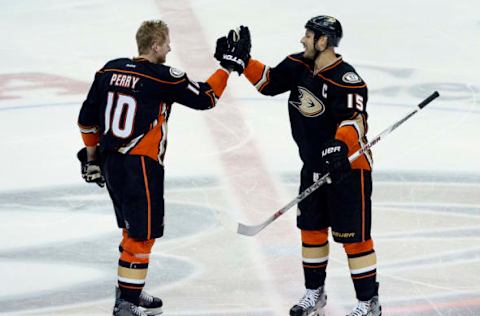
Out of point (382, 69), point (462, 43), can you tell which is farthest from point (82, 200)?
point (462, 43)

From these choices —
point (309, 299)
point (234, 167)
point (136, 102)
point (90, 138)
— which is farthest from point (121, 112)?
point (234, 167)

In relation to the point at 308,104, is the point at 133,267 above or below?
below

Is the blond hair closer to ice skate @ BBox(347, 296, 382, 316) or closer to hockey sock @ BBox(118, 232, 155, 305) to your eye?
hockey sock @ BBox(118, 232, 155, 305)

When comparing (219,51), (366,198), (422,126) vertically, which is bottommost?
(422,126)

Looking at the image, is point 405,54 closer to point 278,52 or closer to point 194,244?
point 278,52

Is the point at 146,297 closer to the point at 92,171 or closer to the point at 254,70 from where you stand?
the point at 92,171

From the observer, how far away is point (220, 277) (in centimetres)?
510

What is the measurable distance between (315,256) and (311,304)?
0.21 metres

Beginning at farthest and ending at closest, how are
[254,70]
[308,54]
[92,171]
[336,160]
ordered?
1. [254,70]
2. [92,171]
3. [308,54]
4. [336,160]

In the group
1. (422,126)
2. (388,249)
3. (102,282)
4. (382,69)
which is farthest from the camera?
(382,69)

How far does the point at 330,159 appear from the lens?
4387mm

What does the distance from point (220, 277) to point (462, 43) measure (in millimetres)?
4056

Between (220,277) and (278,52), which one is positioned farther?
(278,52)

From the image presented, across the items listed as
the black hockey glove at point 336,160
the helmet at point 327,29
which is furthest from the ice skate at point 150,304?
the helmet at point 327,29
